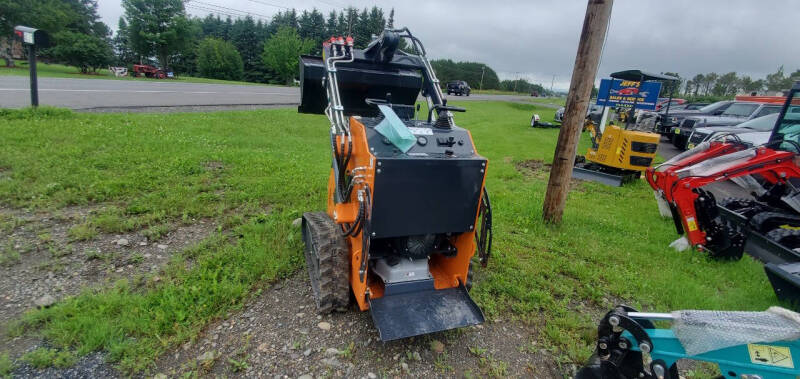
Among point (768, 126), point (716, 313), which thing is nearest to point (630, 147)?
point (768, 126)

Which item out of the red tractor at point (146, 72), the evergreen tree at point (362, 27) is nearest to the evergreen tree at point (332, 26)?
the evergreen tree at point (362, 27)

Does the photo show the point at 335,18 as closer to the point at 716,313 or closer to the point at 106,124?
the point at 106,124

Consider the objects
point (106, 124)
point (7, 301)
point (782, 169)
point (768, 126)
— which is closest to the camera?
point (7, 301)

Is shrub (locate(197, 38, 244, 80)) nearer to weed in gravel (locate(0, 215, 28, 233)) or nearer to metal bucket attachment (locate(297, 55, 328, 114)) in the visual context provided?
weed in gravel (locate(0, 215, 28, 233))

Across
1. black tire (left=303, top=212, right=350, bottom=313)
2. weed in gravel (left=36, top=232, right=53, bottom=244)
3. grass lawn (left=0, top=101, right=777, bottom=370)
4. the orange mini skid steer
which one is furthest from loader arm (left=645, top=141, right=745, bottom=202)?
weed in gravel (left=36, top=232, right=53, bottom=244)

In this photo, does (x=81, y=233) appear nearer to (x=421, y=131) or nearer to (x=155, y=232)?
(x=155, y=232)

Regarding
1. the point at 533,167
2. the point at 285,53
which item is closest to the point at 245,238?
the point at 533,167

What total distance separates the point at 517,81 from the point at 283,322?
88.0 meters

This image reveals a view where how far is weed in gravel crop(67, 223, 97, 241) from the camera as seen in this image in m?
3.85

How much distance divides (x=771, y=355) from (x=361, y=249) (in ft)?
7.39

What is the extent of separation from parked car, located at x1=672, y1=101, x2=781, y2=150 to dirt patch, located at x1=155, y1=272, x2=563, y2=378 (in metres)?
14.8

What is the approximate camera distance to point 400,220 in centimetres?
266

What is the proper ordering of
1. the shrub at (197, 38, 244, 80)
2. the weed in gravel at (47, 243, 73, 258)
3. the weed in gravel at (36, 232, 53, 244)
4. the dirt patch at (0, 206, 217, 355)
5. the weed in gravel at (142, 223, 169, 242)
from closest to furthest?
the dirt patch at (0, 206, 217, 355) → the weed in gravel at (47, 243, 73, 258) → the weed in gravel at (36, 232, 53, 244) → the weed in gravel at (142, 223, 169, 242) → the shrub at (197, 38, 244, 80)

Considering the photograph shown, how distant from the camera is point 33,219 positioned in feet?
13.5
